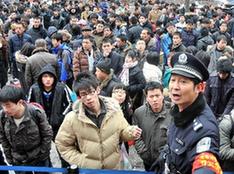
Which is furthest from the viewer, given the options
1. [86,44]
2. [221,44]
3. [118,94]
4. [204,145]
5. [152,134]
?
[221,44]

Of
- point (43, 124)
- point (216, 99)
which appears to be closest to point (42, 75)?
point (43, 124)

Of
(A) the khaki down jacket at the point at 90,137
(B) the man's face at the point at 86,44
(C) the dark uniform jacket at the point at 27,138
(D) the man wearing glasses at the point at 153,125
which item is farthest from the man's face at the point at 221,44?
(C) the dark uniform jacket at the point at 27,138

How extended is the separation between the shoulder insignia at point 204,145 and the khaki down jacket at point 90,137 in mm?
1438

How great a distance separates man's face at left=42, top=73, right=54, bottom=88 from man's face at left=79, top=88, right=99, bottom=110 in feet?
4.83

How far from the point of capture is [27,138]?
3.77 metres

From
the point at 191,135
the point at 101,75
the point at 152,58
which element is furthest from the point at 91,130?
the point at 152,58

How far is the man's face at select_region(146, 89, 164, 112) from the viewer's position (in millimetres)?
4148

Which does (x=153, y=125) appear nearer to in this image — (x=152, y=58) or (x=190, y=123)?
(x=190, y=123)

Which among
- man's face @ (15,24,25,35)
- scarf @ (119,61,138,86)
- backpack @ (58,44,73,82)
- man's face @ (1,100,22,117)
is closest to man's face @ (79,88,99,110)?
man's face @ (1,100,22,117)

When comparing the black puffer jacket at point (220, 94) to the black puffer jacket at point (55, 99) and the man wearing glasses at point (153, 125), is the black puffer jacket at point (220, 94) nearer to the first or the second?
the man wearing glasses at point (153, 125)

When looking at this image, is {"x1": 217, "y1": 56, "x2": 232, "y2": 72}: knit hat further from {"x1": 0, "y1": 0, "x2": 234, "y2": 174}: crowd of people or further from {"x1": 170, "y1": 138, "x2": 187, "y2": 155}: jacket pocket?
{"x1": 170, "y1": 138, "x2": 187, "y2": 155}: jacket pocket

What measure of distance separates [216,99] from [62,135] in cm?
266

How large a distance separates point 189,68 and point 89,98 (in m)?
1.27

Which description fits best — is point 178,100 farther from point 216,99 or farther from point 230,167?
point 216,99
